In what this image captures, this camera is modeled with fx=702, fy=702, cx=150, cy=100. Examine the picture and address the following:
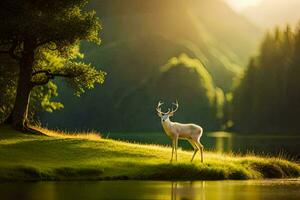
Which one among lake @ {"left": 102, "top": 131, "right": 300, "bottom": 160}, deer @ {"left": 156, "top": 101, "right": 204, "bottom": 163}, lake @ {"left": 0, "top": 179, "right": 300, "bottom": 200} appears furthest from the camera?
lake @ {"left": 102, "top": 131, "right": 300, "bottom": 160}

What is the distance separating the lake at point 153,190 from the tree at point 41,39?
Answer: 17.7 m

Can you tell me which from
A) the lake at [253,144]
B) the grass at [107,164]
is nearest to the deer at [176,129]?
the grass at [107,164]

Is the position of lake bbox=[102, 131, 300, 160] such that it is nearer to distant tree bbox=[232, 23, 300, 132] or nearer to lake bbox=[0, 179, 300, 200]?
lake bbox=[0, 179, 300, 200]

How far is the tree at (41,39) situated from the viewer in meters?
50.0

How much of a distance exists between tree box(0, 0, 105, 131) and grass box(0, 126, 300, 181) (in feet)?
21.2

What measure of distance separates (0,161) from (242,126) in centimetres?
10702

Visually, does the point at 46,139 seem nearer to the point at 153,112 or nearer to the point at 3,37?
the point at 3,37

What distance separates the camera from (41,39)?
51844mm

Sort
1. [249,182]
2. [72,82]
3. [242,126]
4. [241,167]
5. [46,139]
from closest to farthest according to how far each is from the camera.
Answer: [249,182]
[241,167]
[46,139]
[72,82]
[242,126]

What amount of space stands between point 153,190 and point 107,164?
9053mm

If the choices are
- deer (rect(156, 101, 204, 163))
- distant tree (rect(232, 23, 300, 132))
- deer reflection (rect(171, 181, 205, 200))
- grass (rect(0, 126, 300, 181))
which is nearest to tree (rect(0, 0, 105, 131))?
grass (rect(0, 126, 300, 181))

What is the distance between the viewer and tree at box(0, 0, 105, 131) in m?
50.0

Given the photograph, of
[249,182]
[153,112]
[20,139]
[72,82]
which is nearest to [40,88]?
[72,82]

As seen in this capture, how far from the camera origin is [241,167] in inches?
1631
